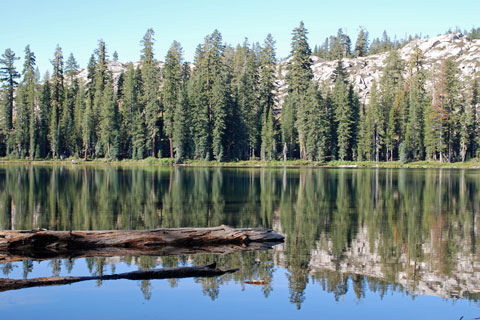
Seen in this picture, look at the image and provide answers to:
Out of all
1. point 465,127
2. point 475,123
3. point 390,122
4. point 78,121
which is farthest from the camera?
point 78,121

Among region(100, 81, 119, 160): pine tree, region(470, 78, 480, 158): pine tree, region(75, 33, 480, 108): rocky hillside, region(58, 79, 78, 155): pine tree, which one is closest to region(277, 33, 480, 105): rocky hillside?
region(75, 33, 480, 108): rocky hillside

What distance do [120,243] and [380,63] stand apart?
169m

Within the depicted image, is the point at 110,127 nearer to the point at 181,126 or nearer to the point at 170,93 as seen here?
the point at 170,93

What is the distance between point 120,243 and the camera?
580 inches

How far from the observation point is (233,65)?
136500 millimetres

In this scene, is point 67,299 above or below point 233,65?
below

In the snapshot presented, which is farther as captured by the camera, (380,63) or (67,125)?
(380,63)

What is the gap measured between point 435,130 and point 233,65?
6502 centimetres

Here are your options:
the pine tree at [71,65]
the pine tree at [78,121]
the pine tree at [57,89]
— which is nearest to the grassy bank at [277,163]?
the pine tree at [78,121]

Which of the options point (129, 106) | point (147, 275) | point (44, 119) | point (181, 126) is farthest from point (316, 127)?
point (147, 275)

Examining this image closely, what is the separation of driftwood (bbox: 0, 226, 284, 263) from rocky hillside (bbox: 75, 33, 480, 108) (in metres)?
138

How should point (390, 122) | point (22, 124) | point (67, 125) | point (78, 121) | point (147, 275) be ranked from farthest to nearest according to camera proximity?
point (78, 121), point (67, 125), point (22, 124), point (390, 122), point (147, 275)

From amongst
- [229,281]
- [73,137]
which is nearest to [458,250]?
[229,281]

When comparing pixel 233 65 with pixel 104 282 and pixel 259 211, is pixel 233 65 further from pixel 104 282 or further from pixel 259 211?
pixel 104 282
